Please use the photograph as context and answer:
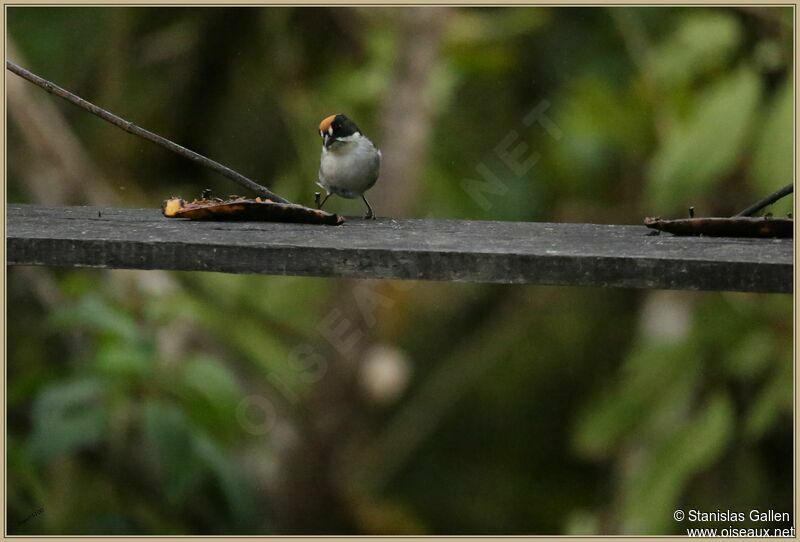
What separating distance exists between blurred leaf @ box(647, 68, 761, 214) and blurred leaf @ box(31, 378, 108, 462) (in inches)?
78.0

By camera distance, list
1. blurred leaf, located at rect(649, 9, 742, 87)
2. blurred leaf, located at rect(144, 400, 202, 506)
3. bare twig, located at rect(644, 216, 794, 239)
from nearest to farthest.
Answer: bare twig, located at rect(644, 216, 794, 239) < blurred leaf, located at rect(144, 400, 202, 506) < blurred leaf, located at rect(649, 9, 742, 87)

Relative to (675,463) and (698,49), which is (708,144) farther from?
(675,463)

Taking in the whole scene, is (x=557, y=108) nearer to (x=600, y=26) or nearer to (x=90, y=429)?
(x=600, y=26)

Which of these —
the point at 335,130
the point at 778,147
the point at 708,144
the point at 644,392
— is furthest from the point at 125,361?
the point at 778,147

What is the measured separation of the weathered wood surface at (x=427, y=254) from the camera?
190 cm

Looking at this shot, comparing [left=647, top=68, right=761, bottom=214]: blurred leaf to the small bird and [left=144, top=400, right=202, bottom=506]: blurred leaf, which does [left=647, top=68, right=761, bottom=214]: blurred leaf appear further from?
[left=144, top=400, right=202, bottom=506]: blurred leaf

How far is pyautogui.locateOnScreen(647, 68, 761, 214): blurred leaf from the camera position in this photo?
4008mm

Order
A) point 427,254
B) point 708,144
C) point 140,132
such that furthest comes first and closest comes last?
1. point 708,144
2. point 140,132
3. point 427,254

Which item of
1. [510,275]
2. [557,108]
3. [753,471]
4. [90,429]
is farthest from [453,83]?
[510,275]

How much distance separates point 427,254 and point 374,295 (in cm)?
301

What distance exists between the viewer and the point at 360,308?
4918mm

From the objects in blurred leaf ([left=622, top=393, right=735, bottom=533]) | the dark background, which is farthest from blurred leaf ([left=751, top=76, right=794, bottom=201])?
blurred leaf ([left=622, top=393, right=735, bottom=533])

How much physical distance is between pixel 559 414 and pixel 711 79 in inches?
115

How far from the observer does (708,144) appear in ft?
13.2
